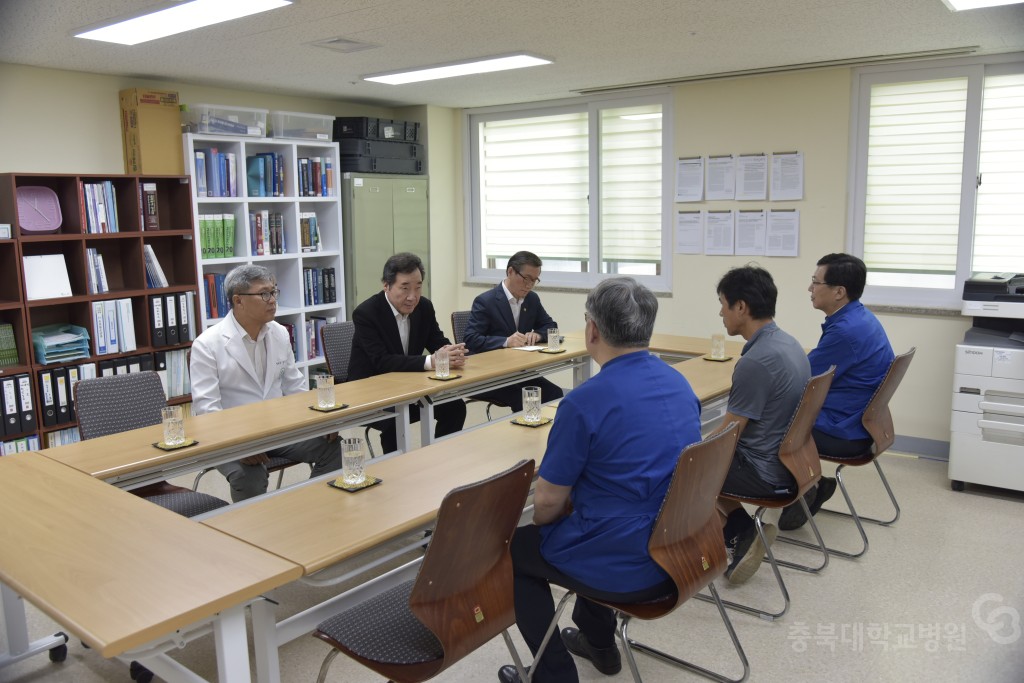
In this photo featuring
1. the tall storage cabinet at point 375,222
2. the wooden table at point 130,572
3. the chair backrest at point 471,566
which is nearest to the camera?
the wooden table at point 130,572

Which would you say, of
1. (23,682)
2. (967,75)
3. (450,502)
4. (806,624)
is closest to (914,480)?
(806,624)

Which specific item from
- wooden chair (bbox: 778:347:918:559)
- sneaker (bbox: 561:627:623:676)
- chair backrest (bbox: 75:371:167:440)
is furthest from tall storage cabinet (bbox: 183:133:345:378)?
wooden chair (bbox: 778:347:918:559)

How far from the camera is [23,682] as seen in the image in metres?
2.74

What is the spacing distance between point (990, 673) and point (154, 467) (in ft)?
9.69

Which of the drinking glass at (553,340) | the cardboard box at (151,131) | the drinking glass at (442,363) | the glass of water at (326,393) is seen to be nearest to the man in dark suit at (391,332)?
the drinking glass at (442,363)

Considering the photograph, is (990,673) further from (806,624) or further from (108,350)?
(108,350)

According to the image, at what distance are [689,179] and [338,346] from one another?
2.99m

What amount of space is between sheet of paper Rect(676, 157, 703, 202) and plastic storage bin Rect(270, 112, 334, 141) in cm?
277

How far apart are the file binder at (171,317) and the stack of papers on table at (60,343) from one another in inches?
19.3

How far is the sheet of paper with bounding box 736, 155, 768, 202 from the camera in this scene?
5.51 metres

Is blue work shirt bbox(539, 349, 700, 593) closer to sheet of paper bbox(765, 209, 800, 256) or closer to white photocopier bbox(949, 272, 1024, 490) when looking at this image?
white photocopier bbox(949, 272, 1024, 490)

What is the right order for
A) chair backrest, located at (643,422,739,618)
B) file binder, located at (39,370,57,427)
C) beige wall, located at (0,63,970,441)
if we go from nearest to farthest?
chair backrest, located at (643,422,739,618) → file binder, located at (39,370,57,427) → beige wall, located at (0,63,970,441)

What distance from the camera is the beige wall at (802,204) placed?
5.06m

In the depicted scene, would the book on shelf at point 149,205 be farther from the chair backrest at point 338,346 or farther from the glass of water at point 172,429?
the glass of water at point 172,429
